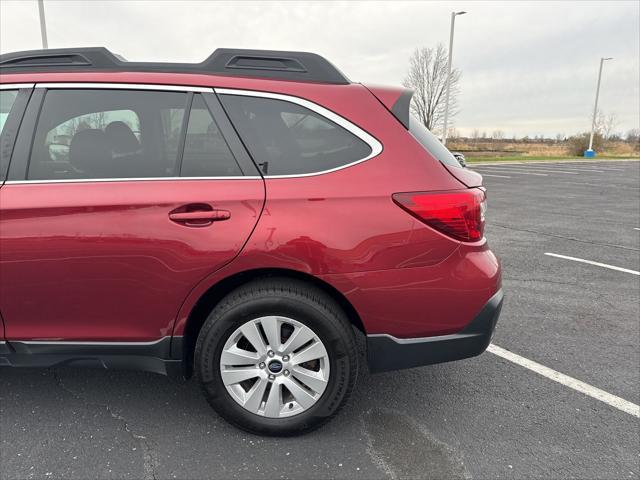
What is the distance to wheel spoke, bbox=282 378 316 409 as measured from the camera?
2.26 m

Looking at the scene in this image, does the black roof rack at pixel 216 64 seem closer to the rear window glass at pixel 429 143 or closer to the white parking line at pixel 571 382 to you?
the rear window glass at pixel 429 143

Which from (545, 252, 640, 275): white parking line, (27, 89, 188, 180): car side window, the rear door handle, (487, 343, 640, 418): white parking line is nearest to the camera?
the rear door handle

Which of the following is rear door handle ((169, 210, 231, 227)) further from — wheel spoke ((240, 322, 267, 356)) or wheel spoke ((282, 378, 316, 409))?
wheel spoke ((282, 378, 316, 409))

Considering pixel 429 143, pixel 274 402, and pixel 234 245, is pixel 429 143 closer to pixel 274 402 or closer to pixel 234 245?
pixel 234 245

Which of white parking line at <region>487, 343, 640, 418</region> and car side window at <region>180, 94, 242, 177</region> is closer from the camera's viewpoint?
car side window at <region>180, 94, 242, 177</region>

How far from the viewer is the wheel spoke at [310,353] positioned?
2.20 m

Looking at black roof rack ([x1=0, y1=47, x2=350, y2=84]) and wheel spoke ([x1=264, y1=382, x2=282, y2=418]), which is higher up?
black roof rack ([x1=0, y1=47, x2=350, y2=84])

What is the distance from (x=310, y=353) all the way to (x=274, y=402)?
32 cm

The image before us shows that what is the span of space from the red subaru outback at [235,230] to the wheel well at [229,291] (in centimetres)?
1

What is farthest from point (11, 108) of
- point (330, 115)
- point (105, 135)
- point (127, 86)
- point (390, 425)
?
point (390, 425)

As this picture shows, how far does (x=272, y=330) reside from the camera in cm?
219

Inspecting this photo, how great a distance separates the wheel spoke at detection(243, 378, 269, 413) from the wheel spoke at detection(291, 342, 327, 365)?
0.20 metres

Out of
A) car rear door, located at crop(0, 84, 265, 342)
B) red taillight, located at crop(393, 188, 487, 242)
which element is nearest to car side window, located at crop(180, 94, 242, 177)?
car rear door, located at crop(0, 84, 265, 342)

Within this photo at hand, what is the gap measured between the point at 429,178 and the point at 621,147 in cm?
5799
